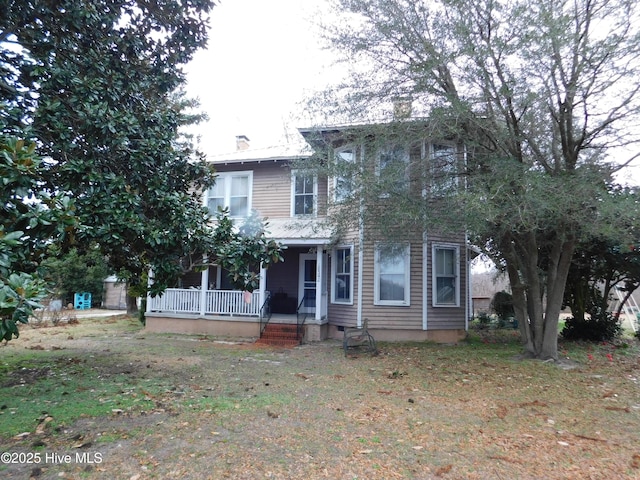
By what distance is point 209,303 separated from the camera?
46.1ft

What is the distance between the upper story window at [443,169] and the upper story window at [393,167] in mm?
598


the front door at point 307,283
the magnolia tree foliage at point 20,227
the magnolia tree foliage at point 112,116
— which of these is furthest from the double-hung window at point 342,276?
the magnolia tree foliage at point 20,227

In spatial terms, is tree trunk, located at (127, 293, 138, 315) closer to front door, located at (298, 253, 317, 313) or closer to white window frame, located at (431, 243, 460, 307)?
front door, located at (298, 253, 317, 313)

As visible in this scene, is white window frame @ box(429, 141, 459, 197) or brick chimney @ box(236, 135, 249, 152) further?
brick chimney @ box(236, 135, 249, 152)

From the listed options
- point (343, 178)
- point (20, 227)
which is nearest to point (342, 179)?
point (343, 178)

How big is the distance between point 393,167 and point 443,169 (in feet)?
4.53

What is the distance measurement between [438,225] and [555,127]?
10.6 ft

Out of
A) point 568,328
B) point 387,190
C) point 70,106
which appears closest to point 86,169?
point 70,106

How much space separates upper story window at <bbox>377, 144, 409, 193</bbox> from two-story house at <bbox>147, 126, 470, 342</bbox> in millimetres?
24

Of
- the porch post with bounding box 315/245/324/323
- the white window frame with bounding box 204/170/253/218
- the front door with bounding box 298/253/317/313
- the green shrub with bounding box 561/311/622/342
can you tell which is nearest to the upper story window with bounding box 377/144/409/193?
the porch post with bounding box 315/245/324/323

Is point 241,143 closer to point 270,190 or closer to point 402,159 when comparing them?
point 270,190

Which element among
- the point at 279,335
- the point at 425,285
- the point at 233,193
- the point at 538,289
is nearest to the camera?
the point at 538,289

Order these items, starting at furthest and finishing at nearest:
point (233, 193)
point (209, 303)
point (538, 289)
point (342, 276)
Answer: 1. point (233, 193)
2. point (209, 303)
3. point (342, 276)
4. point (538, 289)

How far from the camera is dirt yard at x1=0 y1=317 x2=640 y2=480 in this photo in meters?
3.97
